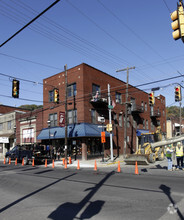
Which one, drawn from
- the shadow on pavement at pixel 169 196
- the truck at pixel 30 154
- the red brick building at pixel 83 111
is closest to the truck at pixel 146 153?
the red brick building at pixel 83 111

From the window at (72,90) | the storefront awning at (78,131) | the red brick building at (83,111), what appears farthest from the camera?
the window at (72,90)

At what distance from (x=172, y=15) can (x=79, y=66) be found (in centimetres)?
2176

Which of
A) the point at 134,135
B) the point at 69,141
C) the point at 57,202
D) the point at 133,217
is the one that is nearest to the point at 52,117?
the point at 69,141

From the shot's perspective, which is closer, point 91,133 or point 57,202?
point 57,202

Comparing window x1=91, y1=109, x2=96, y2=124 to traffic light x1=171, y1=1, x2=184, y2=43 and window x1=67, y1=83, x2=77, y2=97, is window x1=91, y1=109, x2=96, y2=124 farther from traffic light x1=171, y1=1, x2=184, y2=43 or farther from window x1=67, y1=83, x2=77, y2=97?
traffic light x1=171, y1=1, x2=184, y2=43

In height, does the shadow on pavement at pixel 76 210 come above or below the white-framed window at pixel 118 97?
below

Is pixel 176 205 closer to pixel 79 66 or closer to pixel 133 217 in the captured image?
pixel 133 217

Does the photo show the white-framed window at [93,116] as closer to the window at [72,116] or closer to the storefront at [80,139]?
the storefront at [80,139]

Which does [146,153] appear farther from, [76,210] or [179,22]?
[179,22]

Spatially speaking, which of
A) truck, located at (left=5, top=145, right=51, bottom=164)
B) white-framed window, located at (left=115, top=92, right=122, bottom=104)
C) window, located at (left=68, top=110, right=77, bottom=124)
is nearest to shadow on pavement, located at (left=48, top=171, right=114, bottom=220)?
truck, located at (left=5, top=145, right=51, bottom=164)

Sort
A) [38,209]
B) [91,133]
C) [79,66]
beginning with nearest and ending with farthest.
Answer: [38,209]
[91,133]
[79,66]

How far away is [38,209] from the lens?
673cm

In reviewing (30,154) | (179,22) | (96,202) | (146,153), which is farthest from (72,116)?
(179,22)

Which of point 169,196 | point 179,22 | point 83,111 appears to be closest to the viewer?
point 179,22
